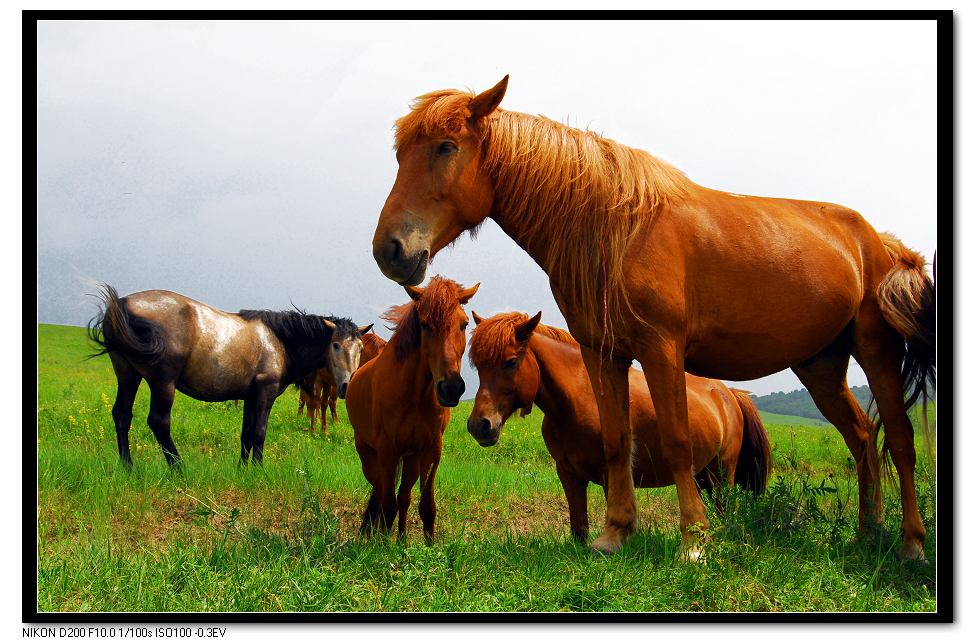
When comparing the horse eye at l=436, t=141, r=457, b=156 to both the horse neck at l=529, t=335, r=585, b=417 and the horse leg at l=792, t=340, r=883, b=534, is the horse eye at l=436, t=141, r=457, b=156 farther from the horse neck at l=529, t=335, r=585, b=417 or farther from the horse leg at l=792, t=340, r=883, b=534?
the horse leg at l=792, t=340, r=883, b=534

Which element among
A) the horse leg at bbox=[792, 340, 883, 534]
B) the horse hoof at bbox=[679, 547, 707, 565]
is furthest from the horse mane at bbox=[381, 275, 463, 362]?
the horse leg at bbox=[792, 340, 883, 534]

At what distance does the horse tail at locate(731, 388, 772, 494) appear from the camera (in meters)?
6.82

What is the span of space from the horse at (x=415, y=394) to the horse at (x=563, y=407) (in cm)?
25

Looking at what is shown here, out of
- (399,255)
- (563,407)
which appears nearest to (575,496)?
(563,407)

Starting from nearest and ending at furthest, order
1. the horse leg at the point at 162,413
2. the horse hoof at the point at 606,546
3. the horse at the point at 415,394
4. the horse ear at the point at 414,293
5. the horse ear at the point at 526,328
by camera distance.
Result: the horse hoof at the point at 606,546 < the horse at the point at 415,394 < the horse ear at the point at 414,293 < the horse ear at the point at 526,328 < the horse leg at the point at 162,413

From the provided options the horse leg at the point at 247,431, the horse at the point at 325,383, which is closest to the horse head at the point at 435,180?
the horse leg at the point at 247,431

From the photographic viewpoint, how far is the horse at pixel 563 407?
5078 millimetres

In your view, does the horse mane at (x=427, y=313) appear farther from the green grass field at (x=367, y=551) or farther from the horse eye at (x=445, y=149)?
the horse eye at (x=445, y=149)

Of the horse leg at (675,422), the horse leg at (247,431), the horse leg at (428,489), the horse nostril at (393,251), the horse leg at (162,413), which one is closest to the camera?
the horse nostril at (393,251)

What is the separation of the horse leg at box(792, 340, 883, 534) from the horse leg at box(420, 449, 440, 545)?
2.46m

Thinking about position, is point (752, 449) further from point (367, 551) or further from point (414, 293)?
point (367, 551)

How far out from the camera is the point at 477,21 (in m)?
4.36

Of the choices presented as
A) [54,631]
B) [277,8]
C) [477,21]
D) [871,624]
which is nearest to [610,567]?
[871,624]
